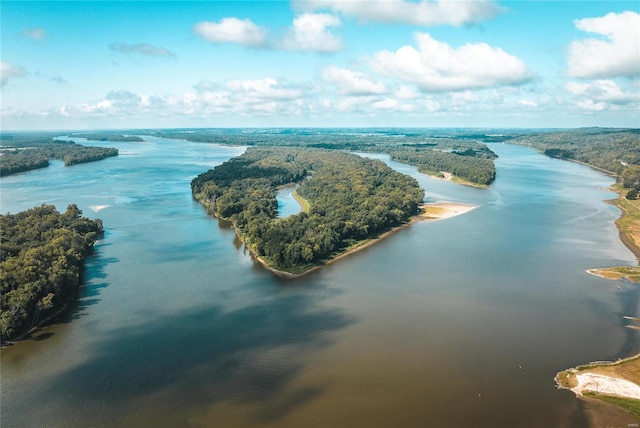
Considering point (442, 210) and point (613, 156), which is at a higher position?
point (613, 156)

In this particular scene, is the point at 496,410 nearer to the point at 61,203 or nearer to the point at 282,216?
the point at 282,216

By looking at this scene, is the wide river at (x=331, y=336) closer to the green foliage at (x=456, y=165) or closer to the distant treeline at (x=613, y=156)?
the green foliage at (x=456, y=165)

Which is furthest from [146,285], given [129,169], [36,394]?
[129,169]

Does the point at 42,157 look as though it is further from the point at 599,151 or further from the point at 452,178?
the point at 599,151

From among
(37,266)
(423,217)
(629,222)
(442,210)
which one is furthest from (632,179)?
(37,266)

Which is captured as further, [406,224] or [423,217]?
[423,217]
